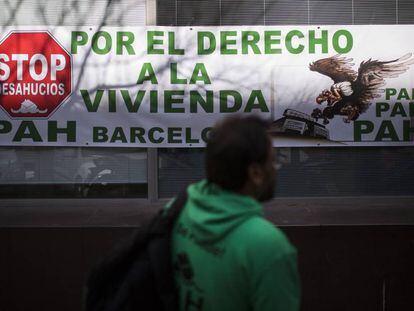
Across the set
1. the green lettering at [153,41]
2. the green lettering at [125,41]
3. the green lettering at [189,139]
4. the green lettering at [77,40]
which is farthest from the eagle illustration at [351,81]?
the green lettering at [77,40]

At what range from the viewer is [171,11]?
621cm

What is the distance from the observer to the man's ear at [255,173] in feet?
5.41

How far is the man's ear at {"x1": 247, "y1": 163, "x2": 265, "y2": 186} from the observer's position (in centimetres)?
165

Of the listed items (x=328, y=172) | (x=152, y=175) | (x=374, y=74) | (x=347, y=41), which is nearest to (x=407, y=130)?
(x=374, y=74)

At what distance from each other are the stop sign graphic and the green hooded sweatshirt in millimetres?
4760

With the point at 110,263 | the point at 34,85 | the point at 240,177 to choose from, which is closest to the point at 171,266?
the point at 110,263

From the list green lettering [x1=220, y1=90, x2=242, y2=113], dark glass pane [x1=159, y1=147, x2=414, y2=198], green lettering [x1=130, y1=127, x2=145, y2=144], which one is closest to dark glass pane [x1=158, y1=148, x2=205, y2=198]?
dark glass pane [x1=159, y1=147, x2=414, y2=198]

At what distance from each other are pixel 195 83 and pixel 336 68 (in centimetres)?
160

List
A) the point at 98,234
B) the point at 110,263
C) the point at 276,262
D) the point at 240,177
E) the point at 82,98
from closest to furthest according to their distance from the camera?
the point at 276,262 → the point at 240,177 → the point at 110,263 → the point at 98,234 → the point at 82,98

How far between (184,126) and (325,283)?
7.38 ft

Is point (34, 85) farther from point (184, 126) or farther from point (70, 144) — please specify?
point (184, 126)

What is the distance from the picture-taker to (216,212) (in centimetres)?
165

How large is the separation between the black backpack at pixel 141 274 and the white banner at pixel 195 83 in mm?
4324

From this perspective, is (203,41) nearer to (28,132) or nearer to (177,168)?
(177,168)
